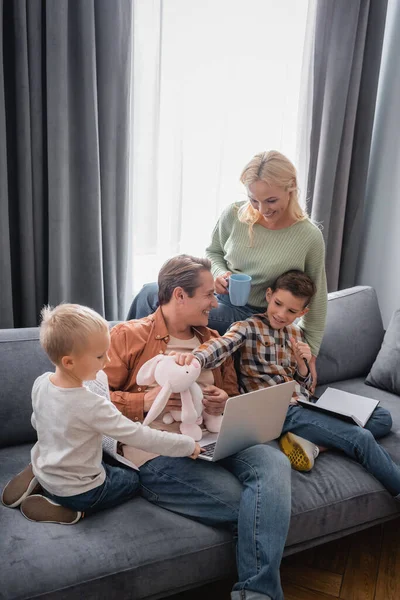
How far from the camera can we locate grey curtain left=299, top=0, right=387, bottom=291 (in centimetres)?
284

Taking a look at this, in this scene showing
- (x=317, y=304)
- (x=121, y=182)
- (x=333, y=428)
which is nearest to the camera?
(x=333, y=428)

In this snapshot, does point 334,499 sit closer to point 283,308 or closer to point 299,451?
point 299,451

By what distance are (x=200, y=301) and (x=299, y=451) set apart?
0.64m

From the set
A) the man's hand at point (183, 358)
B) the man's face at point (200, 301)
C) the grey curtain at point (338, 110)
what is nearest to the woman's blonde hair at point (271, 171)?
the man's face at point (200, 301)

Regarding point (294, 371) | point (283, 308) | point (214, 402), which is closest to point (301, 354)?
point (294, 371)

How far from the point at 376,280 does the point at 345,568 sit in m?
1.97

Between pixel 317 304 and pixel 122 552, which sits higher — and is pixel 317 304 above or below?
above

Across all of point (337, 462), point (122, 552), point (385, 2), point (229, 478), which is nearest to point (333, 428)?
point (337, 462)

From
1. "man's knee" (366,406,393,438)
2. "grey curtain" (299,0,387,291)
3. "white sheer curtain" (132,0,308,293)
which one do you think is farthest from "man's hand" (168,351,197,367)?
"grey curtain" (299,0,387,291)

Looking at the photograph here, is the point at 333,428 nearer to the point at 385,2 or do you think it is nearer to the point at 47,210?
the point at 47,210

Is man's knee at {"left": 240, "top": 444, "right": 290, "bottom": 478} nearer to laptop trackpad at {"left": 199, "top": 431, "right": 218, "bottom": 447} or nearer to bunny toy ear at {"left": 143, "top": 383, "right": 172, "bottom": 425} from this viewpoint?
laptop trackpad at {"left": 199, "top": 431, "right": 218, "bottom": 447}

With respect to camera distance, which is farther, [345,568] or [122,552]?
[345,568]

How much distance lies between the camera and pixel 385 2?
9.46 ft

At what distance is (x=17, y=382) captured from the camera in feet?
5.91
